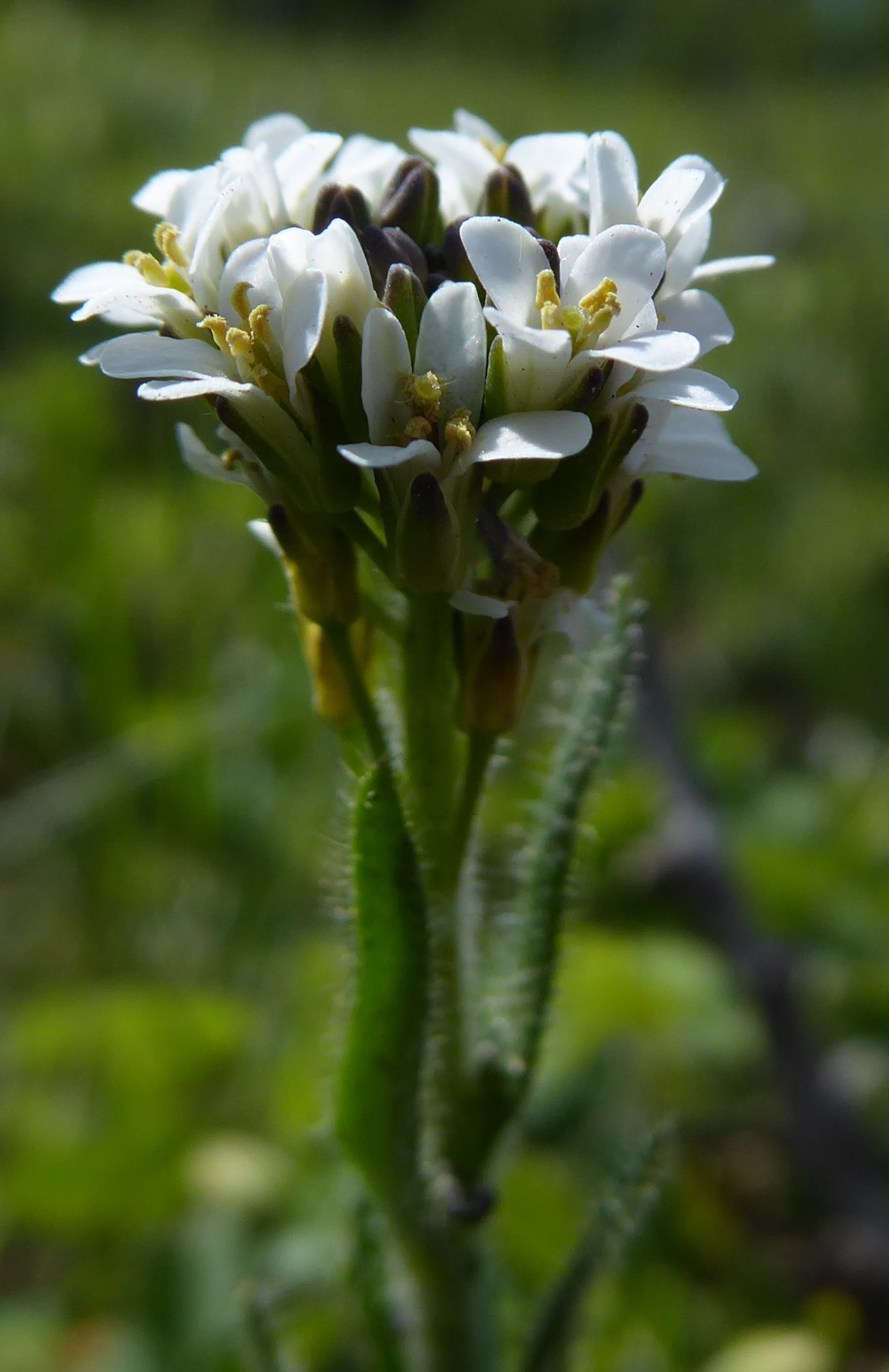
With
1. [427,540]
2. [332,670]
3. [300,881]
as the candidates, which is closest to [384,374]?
[427,540]

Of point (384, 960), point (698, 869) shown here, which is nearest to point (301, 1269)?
point (698, 869)

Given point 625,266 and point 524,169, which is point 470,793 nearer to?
point 625,266

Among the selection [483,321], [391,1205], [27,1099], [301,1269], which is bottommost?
[27,1099]

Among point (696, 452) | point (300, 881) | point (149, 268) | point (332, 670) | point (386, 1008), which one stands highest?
point (149, 268)

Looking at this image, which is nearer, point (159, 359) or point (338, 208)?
point (159, 359)

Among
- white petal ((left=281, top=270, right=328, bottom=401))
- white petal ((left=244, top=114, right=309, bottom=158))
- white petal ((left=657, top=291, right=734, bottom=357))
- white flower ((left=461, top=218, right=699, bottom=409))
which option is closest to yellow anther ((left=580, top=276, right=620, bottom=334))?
white flower ((left=461, top=218, right=699, bottom=409))

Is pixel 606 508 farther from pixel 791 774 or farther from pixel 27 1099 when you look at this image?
pixel 791 774

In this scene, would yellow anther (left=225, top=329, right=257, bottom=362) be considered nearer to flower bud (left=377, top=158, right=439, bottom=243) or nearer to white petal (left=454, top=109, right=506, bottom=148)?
flower bud (left=377, top=158, right=439, bottom=243)
